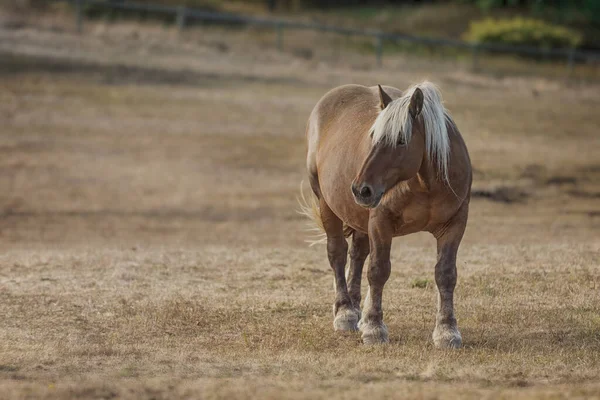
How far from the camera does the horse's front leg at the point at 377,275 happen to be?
8969 mm

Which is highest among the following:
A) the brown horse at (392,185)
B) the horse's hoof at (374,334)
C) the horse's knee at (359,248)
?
the brown horse at (392,185)

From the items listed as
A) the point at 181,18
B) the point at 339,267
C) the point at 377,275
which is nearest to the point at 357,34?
the point at 181,18

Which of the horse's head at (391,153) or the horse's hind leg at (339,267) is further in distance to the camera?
the horse's hind leg at (339,267)

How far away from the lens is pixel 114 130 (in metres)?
26.8

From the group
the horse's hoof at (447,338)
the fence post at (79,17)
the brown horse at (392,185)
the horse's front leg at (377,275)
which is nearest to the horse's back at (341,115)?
the brown horse at (392,185)

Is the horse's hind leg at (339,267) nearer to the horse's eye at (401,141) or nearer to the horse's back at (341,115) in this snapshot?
the horse's back at (341,115)

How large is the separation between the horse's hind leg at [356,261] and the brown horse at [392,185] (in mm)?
12

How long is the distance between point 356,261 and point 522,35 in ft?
111

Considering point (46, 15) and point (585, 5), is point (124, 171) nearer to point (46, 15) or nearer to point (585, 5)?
point (46, 15)

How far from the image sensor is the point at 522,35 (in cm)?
4241

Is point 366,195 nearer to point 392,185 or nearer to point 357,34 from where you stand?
point 392,185

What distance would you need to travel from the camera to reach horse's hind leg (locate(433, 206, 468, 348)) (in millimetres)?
8859

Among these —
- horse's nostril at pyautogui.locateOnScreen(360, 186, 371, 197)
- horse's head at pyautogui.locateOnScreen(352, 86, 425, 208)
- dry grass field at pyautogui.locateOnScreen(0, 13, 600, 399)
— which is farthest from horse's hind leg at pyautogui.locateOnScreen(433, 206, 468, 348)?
horse's nostril at pyautogui.locateOnScreen(360, 186, 371, 197)

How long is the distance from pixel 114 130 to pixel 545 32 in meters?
22.3
